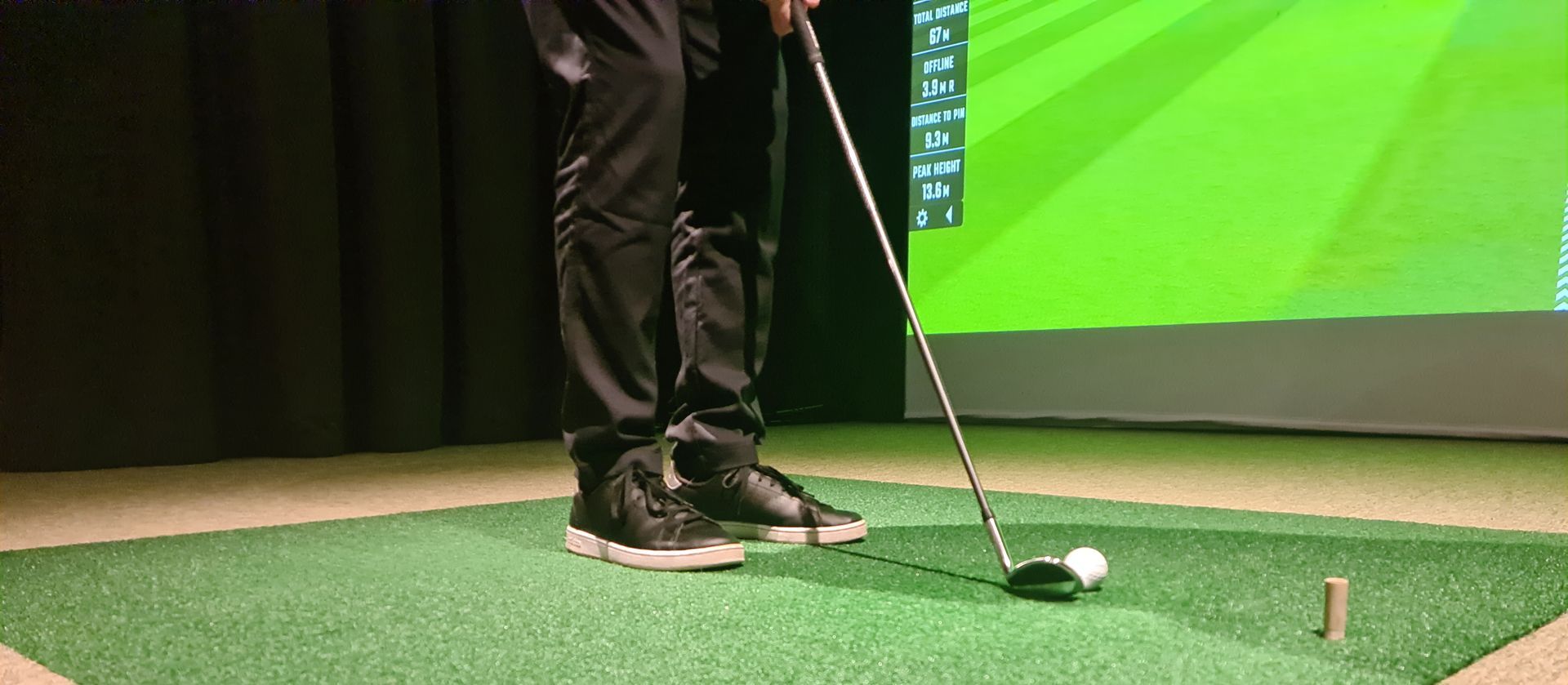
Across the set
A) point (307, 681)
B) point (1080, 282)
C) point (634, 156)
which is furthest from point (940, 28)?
point (307, 681)

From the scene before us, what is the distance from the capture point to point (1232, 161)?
2.97 meters

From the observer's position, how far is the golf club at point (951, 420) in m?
0.94

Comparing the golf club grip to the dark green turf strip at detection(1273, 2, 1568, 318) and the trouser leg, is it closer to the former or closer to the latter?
the trouser leg

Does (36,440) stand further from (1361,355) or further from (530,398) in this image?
(1361,355)

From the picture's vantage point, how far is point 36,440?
222 centimetres

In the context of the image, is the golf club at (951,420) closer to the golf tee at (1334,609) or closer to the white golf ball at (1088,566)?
the white golf ball at (1088,566)

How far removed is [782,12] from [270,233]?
168cm

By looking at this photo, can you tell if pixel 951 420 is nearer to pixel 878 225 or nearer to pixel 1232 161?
pixel 878 225

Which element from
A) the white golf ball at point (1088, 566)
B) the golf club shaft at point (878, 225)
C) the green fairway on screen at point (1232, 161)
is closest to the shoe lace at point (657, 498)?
the golf club shaft at point (878, 225)

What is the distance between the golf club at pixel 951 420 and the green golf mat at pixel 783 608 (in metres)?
0.02

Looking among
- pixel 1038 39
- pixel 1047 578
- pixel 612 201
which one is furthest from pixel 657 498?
pixel 1038 39

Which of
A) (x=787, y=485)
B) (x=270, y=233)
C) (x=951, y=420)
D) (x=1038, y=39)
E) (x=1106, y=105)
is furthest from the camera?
(x=1038, y=39)

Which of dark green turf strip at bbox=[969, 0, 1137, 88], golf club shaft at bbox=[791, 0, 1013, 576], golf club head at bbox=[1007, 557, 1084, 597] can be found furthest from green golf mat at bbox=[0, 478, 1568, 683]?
dark green turf strip at bbox=[969, 0, 1137, 88]

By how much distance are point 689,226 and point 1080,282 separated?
2.19 metres
